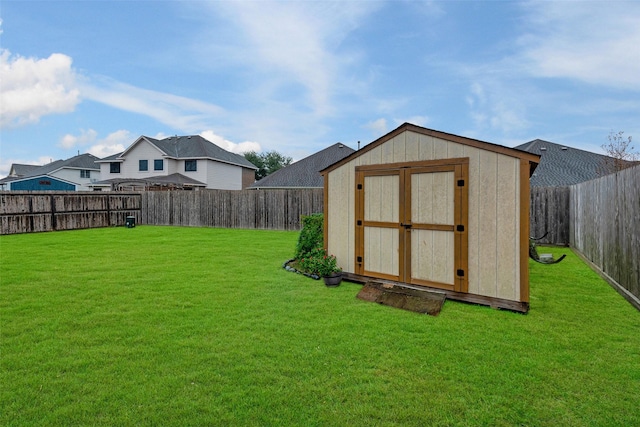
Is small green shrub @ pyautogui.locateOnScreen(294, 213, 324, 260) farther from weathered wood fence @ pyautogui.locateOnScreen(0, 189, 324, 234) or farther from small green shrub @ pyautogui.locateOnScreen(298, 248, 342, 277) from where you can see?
weathered wood fence @ pyautogui.locateOnScreen(0, 189, 324, 234)

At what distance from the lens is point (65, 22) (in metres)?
10.3

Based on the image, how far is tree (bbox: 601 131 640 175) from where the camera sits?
1658cm

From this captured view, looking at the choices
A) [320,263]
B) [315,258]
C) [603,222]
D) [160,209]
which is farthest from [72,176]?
[603,222]

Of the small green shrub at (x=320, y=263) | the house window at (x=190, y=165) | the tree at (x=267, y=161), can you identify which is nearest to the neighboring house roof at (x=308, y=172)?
the house window at (x=190, y=165)

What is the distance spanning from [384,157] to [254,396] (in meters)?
4.19

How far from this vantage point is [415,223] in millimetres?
5289

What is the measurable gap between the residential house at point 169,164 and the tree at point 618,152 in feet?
86.1

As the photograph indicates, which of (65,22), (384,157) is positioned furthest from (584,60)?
(65,22)

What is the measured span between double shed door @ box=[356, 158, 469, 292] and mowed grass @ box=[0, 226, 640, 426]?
616 mm

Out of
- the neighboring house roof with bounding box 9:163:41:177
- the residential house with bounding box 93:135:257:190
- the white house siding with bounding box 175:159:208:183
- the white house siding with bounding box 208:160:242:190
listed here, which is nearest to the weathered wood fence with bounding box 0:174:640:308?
the residential house with bounding box 93:135:257:190

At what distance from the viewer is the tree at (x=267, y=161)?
49.6m

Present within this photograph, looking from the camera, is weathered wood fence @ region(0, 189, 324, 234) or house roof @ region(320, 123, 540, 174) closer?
house roof @ region(320, 123, 540, 174)

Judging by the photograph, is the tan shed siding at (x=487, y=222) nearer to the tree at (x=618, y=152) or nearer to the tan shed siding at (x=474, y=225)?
the tan shed siding at (x=474, y=225)

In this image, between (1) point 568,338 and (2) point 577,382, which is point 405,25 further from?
(2) point 577,382
